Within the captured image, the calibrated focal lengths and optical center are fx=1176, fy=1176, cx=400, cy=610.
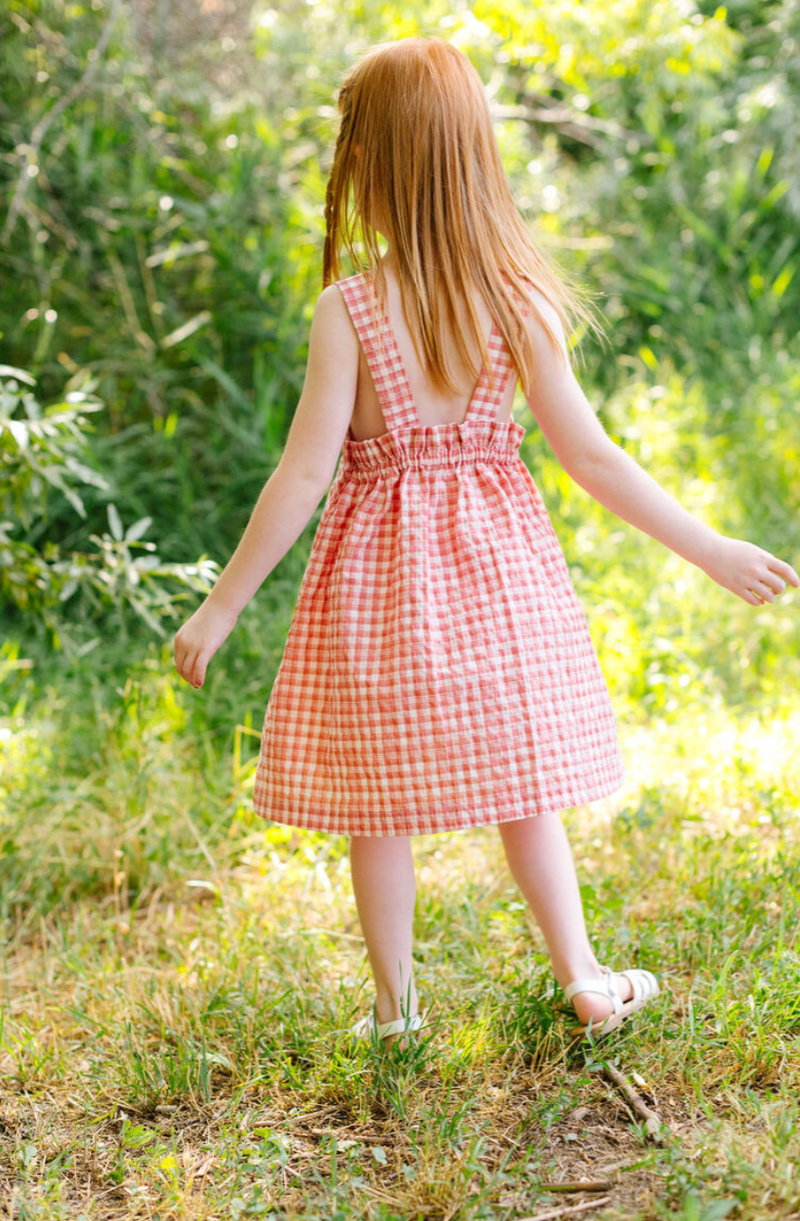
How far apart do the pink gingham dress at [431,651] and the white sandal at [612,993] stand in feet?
1.02

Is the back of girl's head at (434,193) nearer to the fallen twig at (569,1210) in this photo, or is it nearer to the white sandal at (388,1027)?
the white sandal at (388,1027)

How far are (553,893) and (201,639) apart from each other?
0.67 meters

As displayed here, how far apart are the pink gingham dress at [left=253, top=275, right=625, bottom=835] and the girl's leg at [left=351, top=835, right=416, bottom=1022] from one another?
0.43 feet

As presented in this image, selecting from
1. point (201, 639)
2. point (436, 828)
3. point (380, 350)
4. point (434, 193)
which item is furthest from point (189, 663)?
point (434, 193)

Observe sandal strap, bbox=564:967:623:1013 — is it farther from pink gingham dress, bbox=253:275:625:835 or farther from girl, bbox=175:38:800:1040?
pink gingham dress, bbox=253:275:625:835

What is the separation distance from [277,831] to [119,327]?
8.01 feet

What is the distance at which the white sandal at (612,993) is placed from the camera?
1.80 m

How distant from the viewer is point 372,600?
1776mm

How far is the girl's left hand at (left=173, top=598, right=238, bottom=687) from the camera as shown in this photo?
180 cm

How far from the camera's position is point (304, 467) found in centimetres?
177

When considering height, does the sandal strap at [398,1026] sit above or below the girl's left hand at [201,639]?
below

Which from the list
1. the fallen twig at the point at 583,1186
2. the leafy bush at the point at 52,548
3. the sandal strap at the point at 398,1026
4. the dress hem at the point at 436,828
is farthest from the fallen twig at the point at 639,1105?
the leafy bush at the point at 52,548

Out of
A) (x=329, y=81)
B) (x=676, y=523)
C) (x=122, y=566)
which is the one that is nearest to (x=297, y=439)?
(x=676, y=523)

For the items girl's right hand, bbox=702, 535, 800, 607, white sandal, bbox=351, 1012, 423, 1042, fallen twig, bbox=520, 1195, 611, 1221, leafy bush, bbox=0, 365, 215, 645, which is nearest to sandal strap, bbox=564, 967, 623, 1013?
white sandal, bbox=351, 1012, 423, 1042
